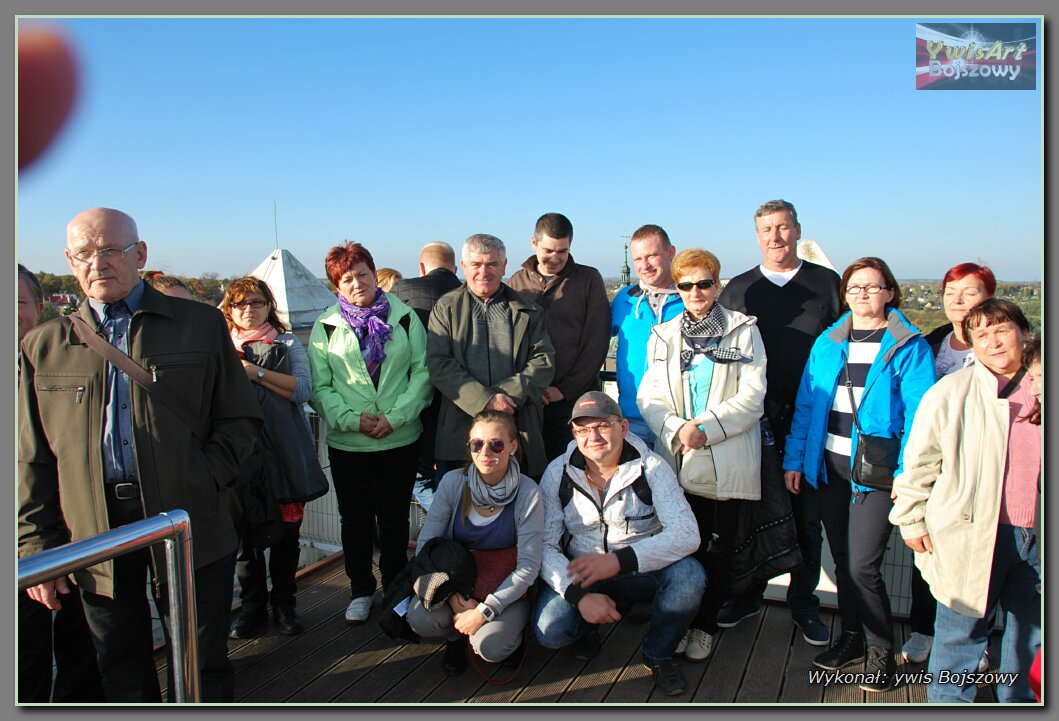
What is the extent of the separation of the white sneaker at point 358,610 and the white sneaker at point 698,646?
1691 millimetres

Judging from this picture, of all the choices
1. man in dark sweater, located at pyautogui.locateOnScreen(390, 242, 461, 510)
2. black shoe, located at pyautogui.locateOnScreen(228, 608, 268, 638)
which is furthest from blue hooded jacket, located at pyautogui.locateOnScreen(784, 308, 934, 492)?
black shoe, located at pyautogui.locateOnScreen(228, 608, 268, 638)

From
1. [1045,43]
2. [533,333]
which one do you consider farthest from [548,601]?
[1045,43]

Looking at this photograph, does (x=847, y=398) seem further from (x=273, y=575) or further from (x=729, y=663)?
(x=273, y=575)

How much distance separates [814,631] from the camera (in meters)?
3.45

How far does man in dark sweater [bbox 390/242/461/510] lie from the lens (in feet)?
12.9

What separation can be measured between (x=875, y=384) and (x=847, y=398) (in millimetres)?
140

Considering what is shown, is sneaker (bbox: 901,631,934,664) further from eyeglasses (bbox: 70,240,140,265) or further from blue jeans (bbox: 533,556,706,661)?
eyeglasses (bbox: 70,240,140,265)

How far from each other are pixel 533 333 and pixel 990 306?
2.00 m

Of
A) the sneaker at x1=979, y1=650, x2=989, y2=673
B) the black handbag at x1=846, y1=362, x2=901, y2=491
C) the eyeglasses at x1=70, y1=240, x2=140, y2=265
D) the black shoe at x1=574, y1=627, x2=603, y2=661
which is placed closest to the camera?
the eyeglasses at x1=70, y1=240, x2=140, y2=265

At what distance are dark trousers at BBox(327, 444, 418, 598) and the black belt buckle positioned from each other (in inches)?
50.9

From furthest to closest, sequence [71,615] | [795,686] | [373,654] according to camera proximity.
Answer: [373,654]
[795,686]
[71,615]

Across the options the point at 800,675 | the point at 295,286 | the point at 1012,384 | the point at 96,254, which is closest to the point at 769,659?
the point at 800,675

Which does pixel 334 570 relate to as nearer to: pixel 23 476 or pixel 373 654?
pixel 373 654

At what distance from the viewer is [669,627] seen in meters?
3.12
